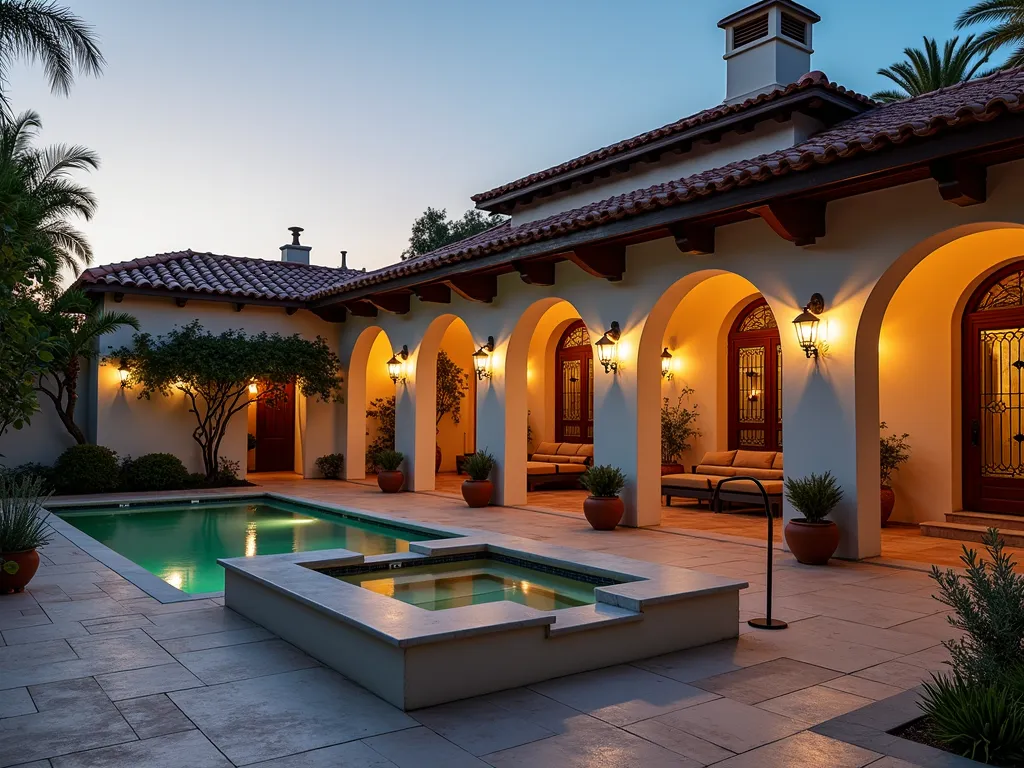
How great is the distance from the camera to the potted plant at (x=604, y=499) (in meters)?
10.5

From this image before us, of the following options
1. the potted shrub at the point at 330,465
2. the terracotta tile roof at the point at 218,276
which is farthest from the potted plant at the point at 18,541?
the potted shrub at the point at 330,465

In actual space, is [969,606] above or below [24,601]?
above

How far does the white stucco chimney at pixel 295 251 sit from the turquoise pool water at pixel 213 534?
9737 millimetres

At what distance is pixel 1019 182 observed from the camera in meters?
7.12

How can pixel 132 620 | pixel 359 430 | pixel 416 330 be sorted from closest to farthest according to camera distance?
pixel 132 620 < pixel 416 330 < pixel 359 430

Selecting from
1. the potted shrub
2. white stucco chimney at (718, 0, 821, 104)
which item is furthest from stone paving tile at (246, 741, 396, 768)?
the potted shrub

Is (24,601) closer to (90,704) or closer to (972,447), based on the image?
(90,704)

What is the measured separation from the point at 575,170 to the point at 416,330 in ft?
13.9

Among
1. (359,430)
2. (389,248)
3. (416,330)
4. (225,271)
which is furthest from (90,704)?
(389,248)

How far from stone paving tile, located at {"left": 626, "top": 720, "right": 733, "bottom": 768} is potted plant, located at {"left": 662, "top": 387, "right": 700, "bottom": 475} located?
11.0 m

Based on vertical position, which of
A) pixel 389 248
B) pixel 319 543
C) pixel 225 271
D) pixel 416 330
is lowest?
pixel 319 543

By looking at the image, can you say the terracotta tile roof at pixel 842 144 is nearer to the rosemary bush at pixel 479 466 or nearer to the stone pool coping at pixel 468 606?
the rosemary bush at pixel 479 466

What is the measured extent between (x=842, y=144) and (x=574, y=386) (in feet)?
36.8

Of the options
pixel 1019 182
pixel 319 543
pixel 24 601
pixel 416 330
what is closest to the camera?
pixel 24 601
